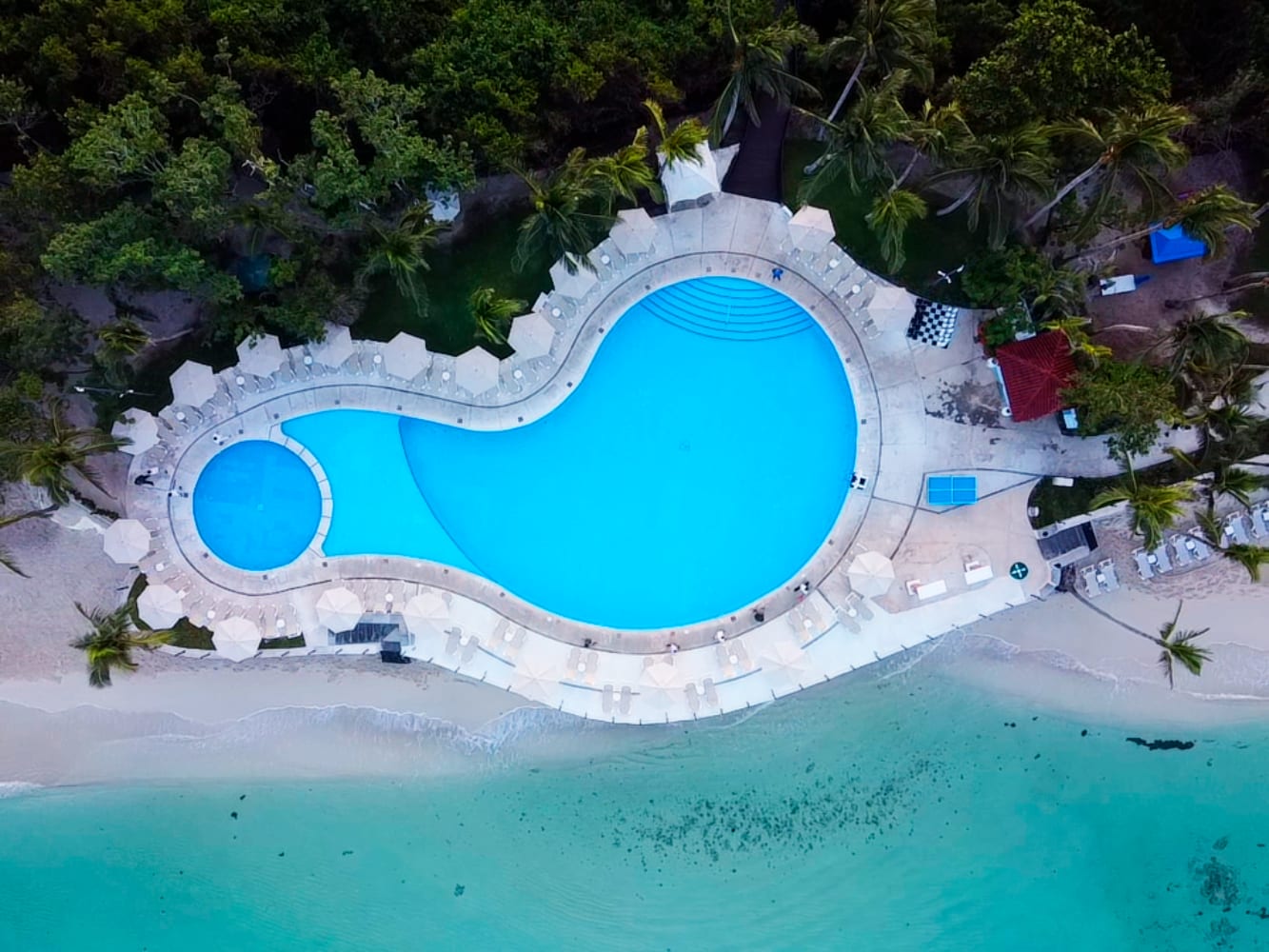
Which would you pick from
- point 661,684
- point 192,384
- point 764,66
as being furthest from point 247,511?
point 764,66

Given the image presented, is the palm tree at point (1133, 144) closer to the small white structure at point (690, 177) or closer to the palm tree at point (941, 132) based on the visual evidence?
the palm tree at point (941, 132)

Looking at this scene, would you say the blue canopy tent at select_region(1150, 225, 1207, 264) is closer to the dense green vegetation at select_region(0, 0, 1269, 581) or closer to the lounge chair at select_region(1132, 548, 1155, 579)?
the dense green vegetation at select_region(0, 0, 1269, 581)

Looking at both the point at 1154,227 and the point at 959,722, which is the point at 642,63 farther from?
the point at 959,722

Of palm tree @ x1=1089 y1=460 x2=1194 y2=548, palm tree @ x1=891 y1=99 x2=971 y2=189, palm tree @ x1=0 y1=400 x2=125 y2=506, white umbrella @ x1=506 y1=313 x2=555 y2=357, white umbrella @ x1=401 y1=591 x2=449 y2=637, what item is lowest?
palm tree @ x1=1089 y1=460 x2=1194 y2=548

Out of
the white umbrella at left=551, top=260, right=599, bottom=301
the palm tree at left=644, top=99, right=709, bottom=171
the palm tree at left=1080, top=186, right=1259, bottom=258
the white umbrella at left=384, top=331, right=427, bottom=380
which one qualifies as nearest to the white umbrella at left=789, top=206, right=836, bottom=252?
the palm tree at left=644, top=99, right=709, bottom=171

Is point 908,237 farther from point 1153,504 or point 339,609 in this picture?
point 339,609

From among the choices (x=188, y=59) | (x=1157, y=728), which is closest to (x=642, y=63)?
(x=188, y=59)
